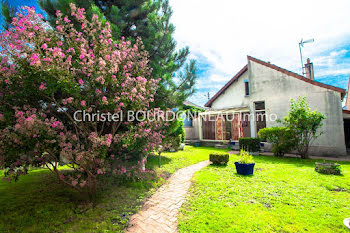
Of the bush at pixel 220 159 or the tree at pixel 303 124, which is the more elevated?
the tree at pixel 303 124

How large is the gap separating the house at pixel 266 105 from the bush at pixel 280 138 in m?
2.34

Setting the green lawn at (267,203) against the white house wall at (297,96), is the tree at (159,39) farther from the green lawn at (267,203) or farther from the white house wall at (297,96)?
the white house wall at (297,96)

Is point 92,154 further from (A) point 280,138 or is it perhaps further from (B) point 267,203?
(A) point 280,138

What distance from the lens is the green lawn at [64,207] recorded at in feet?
13.6

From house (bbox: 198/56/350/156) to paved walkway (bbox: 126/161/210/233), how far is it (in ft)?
39.6

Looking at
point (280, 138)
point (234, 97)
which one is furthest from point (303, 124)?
point (234, 97)

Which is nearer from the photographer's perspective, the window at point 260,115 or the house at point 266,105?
the house at point 266,105

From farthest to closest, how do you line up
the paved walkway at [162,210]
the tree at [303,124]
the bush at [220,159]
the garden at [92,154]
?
the tree at [303,124] < the bush at [220,159] < the paved walkway at [162,210] < the garden at [92,154]

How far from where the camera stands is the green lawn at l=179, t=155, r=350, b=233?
3.94 metres

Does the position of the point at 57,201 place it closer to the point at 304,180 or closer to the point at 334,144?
the point at 304,180

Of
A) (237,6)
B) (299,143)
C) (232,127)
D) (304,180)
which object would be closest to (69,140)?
(304,180)

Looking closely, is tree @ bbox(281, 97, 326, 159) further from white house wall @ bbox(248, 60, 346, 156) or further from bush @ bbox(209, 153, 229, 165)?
bush @ bbox(209, 153, 229, 165)

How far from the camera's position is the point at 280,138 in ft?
40.5

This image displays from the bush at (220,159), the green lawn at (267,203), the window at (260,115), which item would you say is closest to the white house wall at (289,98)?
the window at (260,115)
